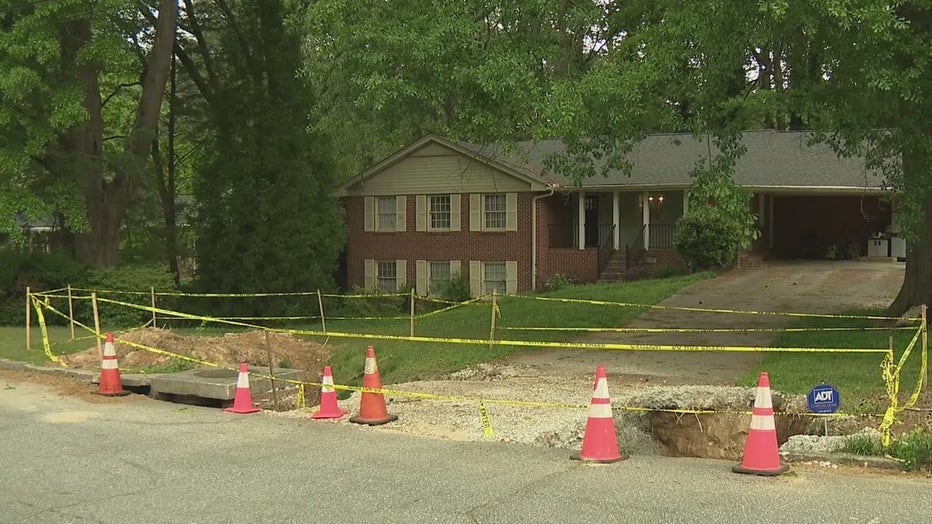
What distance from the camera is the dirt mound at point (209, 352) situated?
1243cm

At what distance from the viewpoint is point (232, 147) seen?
26516mm

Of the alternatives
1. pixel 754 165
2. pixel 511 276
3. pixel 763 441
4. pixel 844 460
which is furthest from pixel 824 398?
pixel 754 165

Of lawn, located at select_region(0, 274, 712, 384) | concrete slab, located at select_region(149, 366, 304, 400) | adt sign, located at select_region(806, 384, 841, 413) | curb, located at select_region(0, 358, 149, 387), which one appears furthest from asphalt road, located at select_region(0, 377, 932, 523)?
lawn, located at select_region(0, 274, 712, 384)

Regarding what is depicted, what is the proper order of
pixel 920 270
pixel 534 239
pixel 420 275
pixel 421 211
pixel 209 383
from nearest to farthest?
pixel 209 383 < pixel 920 270 < pixel 534 239 < pixel 420 275 < pixel 421 211

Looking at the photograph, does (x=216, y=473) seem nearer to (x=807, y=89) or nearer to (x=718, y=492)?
(x=718, y=492)

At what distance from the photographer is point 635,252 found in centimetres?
2894

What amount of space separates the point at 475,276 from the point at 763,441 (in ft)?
78.0

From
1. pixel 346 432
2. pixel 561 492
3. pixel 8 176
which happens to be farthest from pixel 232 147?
pixel 561 492

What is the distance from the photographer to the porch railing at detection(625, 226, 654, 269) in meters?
28.6

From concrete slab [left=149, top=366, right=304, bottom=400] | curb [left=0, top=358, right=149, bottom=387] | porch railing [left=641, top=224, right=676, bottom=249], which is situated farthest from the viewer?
porch railing [left=641, top=224, right=676, bottom=249]

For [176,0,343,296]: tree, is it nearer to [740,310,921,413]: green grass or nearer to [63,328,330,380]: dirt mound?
[63,328,330,380]: dirt mound

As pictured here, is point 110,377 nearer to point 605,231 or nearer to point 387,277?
point 387,277

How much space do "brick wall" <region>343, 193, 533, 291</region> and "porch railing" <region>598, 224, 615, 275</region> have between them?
2452mm

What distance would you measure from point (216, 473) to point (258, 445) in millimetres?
1000
